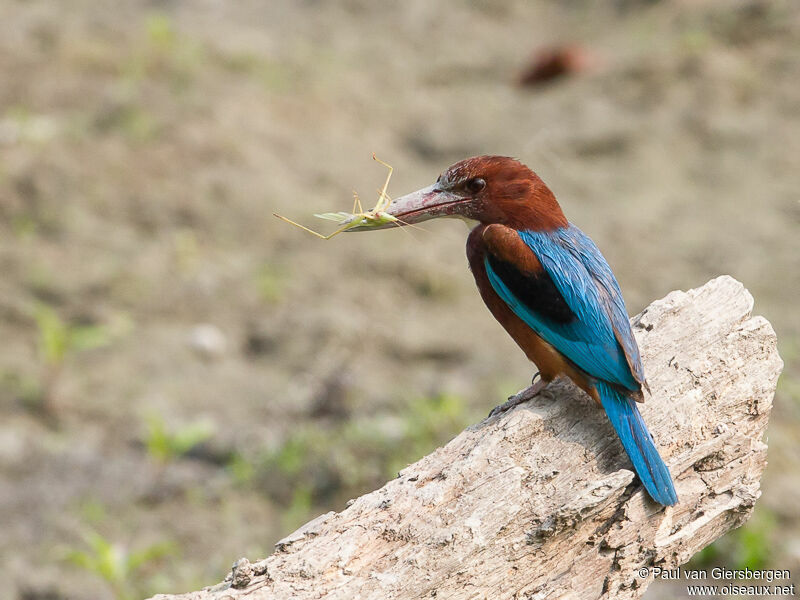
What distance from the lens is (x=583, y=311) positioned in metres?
2.87

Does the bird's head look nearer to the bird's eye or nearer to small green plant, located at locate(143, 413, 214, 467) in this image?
the bird's eye

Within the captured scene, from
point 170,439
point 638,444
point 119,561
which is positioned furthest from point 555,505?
point 170,439

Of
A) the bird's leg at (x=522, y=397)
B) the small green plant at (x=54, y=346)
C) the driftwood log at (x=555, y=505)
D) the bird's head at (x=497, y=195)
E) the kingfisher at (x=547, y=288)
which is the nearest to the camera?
the driftwood log at (x=555, y=505)

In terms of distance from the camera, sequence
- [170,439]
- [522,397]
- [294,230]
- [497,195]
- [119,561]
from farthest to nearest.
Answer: [294,230] → [170,439] → [119,561] → [497,195] → [522,397]

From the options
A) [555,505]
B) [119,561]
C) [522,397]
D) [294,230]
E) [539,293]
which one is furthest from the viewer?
[294,230]

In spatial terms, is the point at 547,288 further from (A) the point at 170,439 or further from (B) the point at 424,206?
(A) the point at 170,439

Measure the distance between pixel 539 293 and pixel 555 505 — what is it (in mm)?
734

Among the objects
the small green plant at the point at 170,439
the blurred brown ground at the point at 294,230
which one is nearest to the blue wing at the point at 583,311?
the blurred brown ground at the point at 294,230

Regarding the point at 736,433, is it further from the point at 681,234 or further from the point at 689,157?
the point at 689,157

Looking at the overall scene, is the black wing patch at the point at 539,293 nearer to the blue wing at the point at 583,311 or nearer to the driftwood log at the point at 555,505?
the blue wing at the point at 583,311

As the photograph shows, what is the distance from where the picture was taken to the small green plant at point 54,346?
15.7ft

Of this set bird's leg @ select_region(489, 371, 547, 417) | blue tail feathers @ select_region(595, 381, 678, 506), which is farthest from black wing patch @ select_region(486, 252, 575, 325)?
blue tail feathers @ select_region(595, 381, 678, 506)

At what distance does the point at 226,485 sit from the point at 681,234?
3590 millimetres

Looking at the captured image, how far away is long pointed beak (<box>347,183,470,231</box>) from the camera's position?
315 cm
